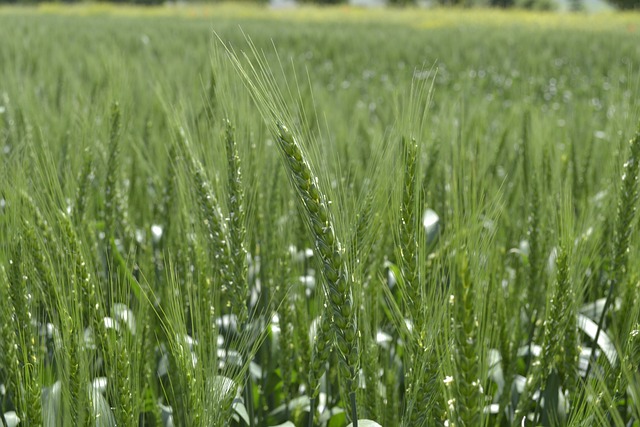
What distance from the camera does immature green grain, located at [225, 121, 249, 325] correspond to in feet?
3.72

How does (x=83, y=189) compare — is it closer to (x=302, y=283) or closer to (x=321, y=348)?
(x=302, y=283)

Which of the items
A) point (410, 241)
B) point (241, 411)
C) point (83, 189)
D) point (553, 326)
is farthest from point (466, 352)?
point (83, 189)

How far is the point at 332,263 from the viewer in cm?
91

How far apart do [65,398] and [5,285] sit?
243 millimetres

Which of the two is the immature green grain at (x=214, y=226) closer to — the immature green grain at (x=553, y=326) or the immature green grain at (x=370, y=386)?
the immature green grain at (x=370, y=386)

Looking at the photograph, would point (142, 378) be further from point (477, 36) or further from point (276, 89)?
point (477, 36)

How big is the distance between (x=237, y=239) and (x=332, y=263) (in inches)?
11.3

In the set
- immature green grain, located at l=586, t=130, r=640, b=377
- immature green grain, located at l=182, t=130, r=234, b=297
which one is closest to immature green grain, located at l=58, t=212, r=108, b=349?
immature green grain, located at l=182, t=130, r=234, b=297

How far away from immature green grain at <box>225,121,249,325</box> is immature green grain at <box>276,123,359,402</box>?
248 millimetres

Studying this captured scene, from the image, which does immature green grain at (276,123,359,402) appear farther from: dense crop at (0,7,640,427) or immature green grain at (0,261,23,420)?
immature green grain at (0,261,23,420)

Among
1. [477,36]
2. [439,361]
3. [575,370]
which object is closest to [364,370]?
[439,361]

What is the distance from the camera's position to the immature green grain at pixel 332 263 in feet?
2.98

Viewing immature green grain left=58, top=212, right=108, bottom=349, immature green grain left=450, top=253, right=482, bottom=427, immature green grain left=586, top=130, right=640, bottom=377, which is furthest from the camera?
immature green grain left=586, top=130, right=640, bottom=377

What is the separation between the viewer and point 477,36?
510 inches
